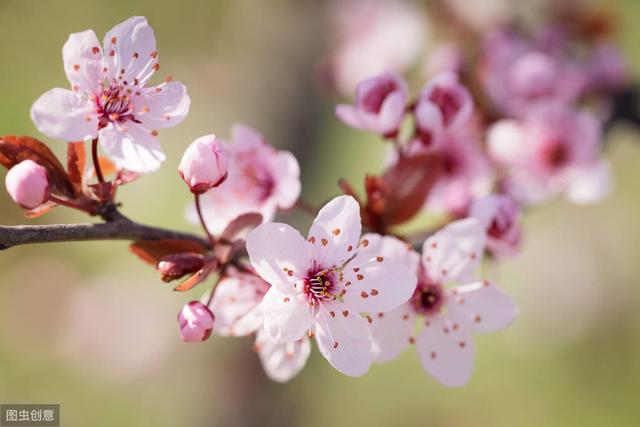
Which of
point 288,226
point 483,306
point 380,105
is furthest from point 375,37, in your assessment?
point 288,226

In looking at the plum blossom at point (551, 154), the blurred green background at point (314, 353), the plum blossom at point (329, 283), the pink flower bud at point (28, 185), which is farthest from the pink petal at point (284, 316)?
the blurred green background at point (314, 353)

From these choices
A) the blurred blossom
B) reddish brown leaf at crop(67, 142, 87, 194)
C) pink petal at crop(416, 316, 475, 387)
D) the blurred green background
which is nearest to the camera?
reddish brown leaf at crop(67, 142, 87, 194)

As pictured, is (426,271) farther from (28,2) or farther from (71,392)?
(28,2)

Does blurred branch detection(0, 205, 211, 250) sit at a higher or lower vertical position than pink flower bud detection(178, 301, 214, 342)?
higher

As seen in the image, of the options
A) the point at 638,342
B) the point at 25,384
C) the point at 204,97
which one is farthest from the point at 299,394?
the point at 204,97

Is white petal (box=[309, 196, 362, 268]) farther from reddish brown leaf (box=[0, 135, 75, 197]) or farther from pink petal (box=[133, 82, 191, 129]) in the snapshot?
reddish brown leaf (box=[0, 135, 75, 197])

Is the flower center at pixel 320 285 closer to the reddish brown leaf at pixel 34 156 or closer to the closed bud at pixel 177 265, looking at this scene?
the closed bud at pixel 177 265

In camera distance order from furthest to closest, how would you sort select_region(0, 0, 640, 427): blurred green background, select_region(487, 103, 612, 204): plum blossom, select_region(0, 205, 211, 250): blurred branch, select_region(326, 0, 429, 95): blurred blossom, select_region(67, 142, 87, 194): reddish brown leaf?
select_region(0, 0, 640, 427): blurred green background < select_region(326, 0, 429, 95): blurred blossom < select_region(487, 103, 612, 204): plum blossom < select_region(67, 142, 87, 194): reddish brown leaf < select_region(0, 205, 211, 250): blurred branch

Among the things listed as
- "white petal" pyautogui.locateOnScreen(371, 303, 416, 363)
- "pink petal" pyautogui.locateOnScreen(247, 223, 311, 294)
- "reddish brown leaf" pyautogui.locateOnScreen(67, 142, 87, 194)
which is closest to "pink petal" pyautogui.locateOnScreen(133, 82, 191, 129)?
"reddish brown leaf" pyautogui.locateOnScreen(67, 142, 87, 194)
